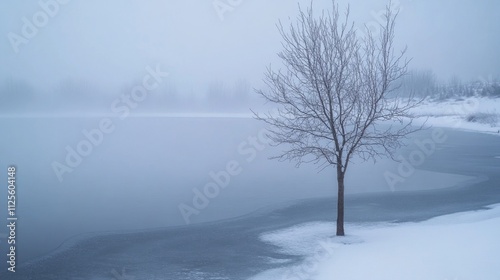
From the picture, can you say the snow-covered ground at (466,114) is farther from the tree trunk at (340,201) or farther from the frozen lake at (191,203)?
the tree trunk at (340,201)

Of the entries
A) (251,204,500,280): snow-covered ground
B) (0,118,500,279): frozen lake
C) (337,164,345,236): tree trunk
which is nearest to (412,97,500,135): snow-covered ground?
(0,118,500,279): frozen lake

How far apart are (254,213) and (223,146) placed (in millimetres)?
26355

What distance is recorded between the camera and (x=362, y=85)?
1271 centimetres

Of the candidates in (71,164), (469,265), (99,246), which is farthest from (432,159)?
(71,164)

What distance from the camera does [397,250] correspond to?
1045 cm

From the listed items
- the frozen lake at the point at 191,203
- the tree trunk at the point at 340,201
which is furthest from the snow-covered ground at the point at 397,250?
the frozen lake at the point at 191,203

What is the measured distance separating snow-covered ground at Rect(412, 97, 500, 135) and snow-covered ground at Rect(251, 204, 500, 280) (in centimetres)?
2881

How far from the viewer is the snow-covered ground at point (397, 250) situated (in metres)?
8.71

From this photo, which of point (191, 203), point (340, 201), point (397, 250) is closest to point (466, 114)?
point (191, 203)

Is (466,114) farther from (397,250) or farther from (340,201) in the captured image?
(397,250)

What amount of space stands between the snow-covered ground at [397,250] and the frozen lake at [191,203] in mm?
1002

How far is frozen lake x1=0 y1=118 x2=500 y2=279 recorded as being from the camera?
11477mm

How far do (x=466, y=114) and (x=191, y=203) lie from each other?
74545mm

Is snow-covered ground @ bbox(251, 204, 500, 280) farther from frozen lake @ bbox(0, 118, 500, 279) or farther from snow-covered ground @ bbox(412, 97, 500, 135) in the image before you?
snow-covered ground @ bbox(412, 97, 500, 135)
